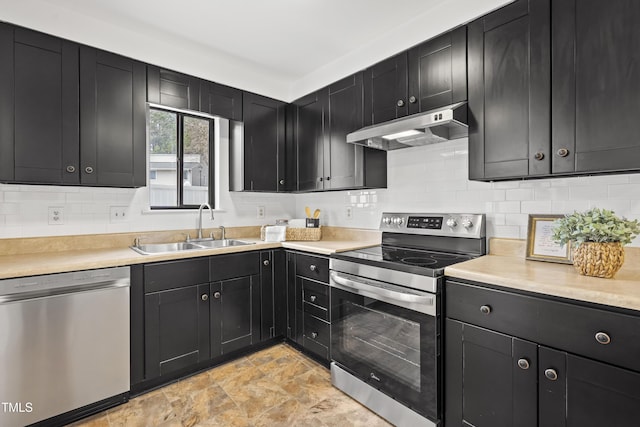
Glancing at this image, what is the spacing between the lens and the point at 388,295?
1875mm

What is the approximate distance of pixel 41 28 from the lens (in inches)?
82.4

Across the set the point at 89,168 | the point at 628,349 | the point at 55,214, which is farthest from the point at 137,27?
the point at 628,349

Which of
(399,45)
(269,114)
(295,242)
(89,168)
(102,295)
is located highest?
(399,45)

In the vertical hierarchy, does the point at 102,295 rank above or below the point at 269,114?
below

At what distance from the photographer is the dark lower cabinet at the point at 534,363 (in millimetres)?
1201

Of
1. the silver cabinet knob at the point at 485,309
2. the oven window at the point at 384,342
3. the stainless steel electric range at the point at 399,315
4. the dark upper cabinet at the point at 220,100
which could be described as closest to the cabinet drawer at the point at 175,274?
the stainless steel electric range at the point at 399,315

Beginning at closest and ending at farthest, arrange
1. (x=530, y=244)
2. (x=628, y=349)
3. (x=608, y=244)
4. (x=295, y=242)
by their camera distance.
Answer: (x=628, y=349), (x=608, y=244), (x=530, y=244), (x=295, y=242)

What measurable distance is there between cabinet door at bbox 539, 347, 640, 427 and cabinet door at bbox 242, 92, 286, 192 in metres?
2.55

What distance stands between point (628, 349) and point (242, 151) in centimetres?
289

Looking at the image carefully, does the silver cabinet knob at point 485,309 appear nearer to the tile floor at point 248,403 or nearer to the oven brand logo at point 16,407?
the tile floor at point 248,403

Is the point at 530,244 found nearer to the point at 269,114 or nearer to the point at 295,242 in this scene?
the point at 295,242

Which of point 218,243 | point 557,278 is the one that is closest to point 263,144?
point 218,243

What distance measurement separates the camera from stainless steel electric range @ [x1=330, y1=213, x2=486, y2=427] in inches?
67.6

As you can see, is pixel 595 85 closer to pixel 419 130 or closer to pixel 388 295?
pixel 419 130
